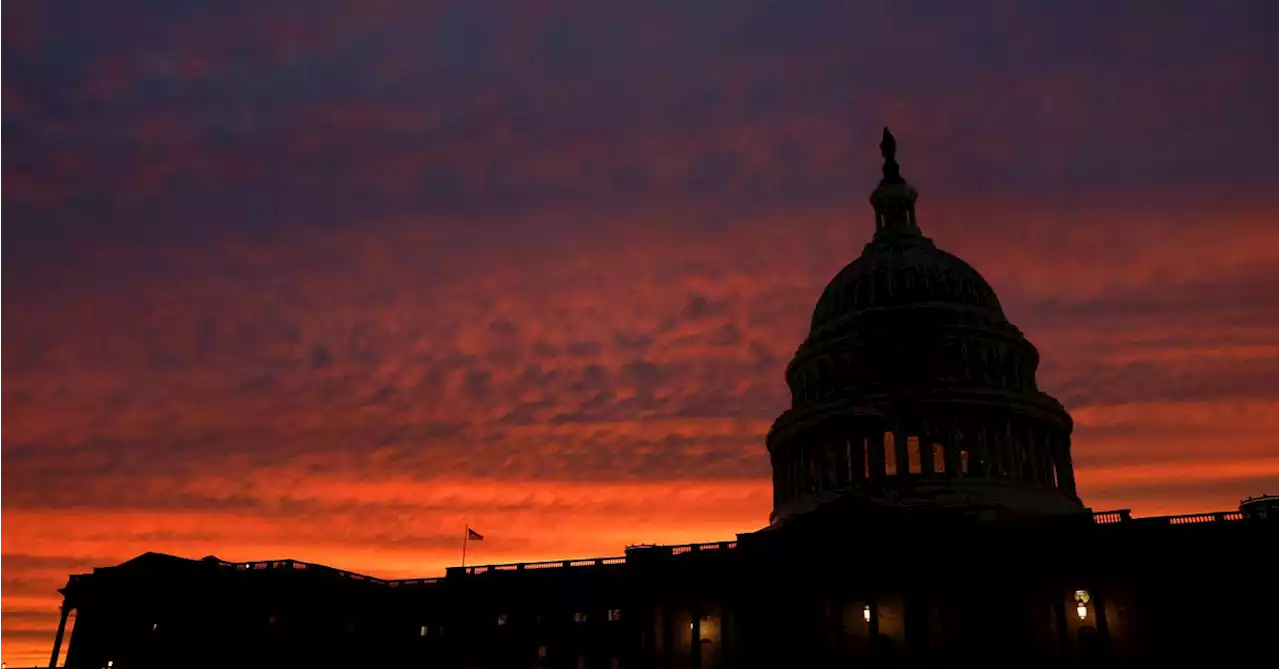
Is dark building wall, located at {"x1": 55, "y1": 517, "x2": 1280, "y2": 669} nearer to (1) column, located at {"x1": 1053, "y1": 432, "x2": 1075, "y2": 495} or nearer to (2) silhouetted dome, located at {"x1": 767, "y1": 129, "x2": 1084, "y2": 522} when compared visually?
(2) silhouetted dome, located at {"x1": 767, "y1": 129, "x2": 1084, "y2": 522}

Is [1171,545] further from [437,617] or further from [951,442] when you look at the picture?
[437,617]

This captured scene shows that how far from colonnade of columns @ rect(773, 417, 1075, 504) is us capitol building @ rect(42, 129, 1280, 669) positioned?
0.65ft

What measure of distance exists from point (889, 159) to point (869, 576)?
53800 millimetres

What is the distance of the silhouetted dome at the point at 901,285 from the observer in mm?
90000

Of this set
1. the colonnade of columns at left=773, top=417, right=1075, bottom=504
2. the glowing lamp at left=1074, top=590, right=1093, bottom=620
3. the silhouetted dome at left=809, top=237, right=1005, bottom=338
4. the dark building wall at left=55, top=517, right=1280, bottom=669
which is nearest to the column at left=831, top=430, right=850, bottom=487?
the colonnade of columns at left=773, top=417, right=1075, bottom=504

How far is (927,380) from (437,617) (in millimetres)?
44076

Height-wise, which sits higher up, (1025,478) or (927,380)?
(927,380)

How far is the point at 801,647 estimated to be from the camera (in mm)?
65000

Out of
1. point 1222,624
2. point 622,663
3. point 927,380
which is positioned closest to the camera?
point 1222,624

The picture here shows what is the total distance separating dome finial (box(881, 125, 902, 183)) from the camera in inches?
4080

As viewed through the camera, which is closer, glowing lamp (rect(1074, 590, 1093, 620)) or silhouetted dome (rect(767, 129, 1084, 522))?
glowing lamp (rect(1074, 590, 1093, 620))

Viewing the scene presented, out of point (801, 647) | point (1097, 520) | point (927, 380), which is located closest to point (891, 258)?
point (927, 380)

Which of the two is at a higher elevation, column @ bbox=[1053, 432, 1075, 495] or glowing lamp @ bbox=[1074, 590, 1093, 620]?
column @ bbox=[1053, 432, 1075, 495]

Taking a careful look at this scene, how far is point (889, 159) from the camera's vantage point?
105188 millimetres
